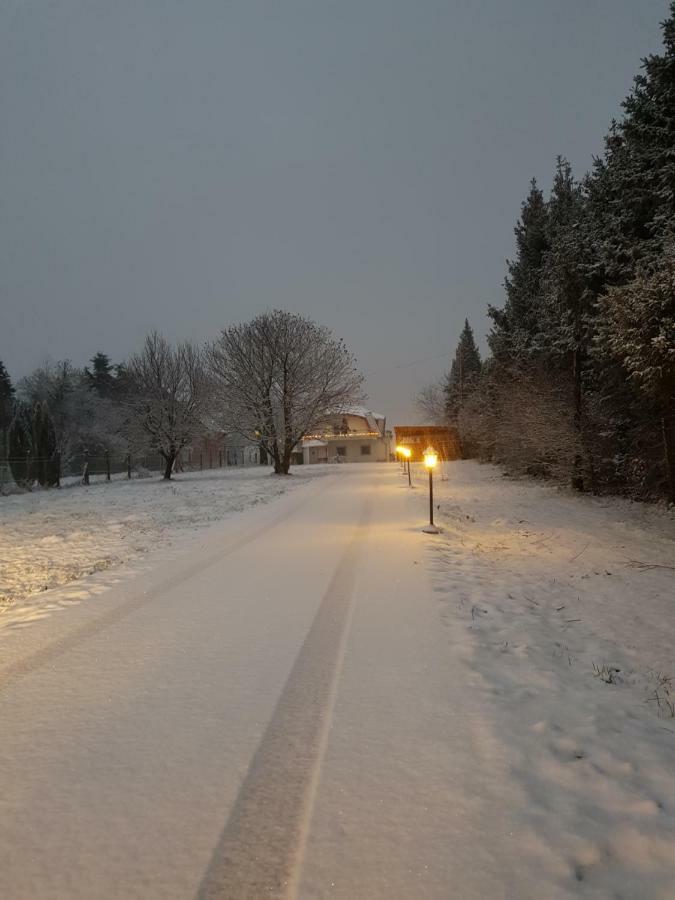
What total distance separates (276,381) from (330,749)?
31206 mm

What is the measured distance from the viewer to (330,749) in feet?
9.82

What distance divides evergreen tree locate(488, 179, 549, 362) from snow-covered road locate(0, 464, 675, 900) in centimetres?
2283

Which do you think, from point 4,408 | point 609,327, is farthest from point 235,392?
point 4,408

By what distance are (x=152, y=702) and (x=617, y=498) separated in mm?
17995

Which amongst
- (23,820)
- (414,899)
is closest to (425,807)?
(414,899)

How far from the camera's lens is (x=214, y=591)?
257 inches

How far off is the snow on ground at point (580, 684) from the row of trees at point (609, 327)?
15.9ft

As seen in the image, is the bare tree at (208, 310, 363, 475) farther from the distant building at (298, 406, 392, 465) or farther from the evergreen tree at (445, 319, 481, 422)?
the distant building at (298, 406, 392, 465)

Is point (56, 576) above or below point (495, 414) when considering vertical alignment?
below

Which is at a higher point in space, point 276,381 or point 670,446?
point 276,381

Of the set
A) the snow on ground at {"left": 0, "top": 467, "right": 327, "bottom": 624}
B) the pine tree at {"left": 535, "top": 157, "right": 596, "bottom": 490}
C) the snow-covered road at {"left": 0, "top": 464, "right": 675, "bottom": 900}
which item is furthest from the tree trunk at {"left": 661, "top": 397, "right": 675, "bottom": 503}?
the snow on ground at {"left": 0, "top": 467, "right": 327, "bottom": 624}

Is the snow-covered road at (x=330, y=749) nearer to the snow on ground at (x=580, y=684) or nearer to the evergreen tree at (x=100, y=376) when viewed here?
the snow on ground at (x=580, y=684)

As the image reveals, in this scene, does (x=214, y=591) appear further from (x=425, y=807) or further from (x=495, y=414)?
(x=495, y=414)

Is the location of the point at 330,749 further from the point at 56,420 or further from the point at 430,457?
the point at 56,420
